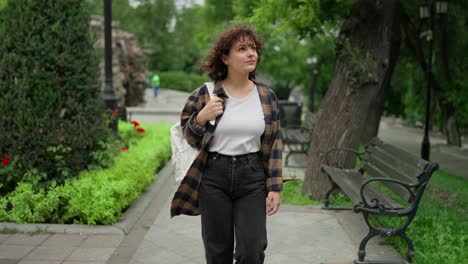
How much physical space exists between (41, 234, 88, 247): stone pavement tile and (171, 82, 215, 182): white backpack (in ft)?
7.48

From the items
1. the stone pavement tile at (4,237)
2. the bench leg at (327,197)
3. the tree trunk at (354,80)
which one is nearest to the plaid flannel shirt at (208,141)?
the stone pavement tile at (4,237)

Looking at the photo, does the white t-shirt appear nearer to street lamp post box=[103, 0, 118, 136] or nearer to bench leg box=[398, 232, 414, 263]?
bench leg box=[398, 232, 414, 263]

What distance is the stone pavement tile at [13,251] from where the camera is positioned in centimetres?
489

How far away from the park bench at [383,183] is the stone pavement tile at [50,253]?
2.48 metres

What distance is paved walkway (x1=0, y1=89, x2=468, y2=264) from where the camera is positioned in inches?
195

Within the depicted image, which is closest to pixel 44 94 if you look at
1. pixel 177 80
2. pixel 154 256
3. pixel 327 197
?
pixel 154 256

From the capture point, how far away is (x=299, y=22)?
7586 millimetres

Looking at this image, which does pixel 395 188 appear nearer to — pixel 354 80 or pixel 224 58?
pixel 354 80

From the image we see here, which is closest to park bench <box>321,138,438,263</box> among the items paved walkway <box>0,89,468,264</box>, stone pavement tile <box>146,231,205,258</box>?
paved walkway <box>0,89,468,264</box>

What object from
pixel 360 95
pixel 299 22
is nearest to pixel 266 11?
pixel 299 22

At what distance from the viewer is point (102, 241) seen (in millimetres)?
5398

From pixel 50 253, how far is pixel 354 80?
4313mm

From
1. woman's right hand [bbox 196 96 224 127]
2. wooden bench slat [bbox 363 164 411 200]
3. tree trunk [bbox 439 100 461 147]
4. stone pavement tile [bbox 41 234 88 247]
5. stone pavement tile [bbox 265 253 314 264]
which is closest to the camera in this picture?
woman's right hand [bbox 196 96 224 127]

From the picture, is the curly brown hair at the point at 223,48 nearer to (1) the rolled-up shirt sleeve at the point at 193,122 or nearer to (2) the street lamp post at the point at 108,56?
(1) the rolled-up shirt sleeve at the point at 193,122
